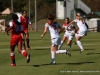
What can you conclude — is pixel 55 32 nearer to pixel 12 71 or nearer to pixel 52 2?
pixel 12 71

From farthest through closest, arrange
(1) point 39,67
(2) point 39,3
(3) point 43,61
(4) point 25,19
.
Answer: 1. (2) point 39,3
2. (4) point 25,19
3. (3) point 43,61
4. (1) point 39,67

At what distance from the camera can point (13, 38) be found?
15.9 metres

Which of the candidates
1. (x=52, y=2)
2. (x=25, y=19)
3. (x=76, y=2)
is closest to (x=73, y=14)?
(x=76, y=2)

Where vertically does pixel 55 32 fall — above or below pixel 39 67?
above

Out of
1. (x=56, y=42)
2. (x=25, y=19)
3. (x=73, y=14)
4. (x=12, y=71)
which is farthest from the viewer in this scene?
(x=73, y=14)

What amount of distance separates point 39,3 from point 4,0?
11.0m

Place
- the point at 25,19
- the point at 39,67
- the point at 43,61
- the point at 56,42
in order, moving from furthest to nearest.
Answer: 1. the point at 25,19
2. the point at 43,61
3. the point at 56,42
4. the point at 39,67

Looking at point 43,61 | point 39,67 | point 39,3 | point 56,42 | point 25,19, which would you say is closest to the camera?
point 39,67

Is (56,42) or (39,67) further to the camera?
(56,42)

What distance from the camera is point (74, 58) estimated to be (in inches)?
750

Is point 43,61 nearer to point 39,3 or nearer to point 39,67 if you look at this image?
point 39,67

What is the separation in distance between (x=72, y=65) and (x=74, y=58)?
273 centimetres

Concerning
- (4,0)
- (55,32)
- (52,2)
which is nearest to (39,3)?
(52,2)

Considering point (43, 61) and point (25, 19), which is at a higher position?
point (25, 19)
